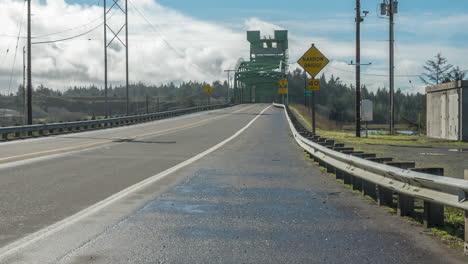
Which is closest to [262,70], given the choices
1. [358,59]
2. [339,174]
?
[358,59]

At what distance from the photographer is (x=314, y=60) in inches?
926

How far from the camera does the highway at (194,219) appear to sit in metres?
5.38

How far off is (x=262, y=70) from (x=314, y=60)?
435 feet

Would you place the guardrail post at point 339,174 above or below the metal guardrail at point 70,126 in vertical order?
below

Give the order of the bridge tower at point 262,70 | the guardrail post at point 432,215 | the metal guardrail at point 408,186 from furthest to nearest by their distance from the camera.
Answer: the bridge tower at point 262,70 < the guardrail post at point 432,215 < the metal guardrail at point 408,186

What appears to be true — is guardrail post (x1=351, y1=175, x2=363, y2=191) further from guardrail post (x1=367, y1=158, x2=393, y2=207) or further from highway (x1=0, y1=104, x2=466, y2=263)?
guardrail post (x1=367, y1=158, x2=393, y2=207)

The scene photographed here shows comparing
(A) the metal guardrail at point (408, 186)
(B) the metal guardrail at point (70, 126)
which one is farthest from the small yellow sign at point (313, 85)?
(B) the metal guardrail at point (70, 126)

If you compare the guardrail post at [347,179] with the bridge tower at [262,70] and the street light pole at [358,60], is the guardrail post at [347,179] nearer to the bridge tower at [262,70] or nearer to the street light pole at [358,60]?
the street light pole at [358,60]

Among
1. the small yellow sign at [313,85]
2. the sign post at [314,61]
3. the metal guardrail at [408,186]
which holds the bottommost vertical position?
the metal guardrail at [408,186]

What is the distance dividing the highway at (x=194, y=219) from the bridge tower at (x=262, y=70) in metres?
124

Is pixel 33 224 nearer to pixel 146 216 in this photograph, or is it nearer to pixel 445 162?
pixel 146 216

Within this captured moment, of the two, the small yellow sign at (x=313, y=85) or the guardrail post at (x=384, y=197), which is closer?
the guardrail post at (x=384, y=197)

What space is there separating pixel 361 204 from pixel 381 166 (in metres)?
0.85

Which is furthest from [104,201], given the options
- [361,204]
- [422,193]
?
[422,193]
